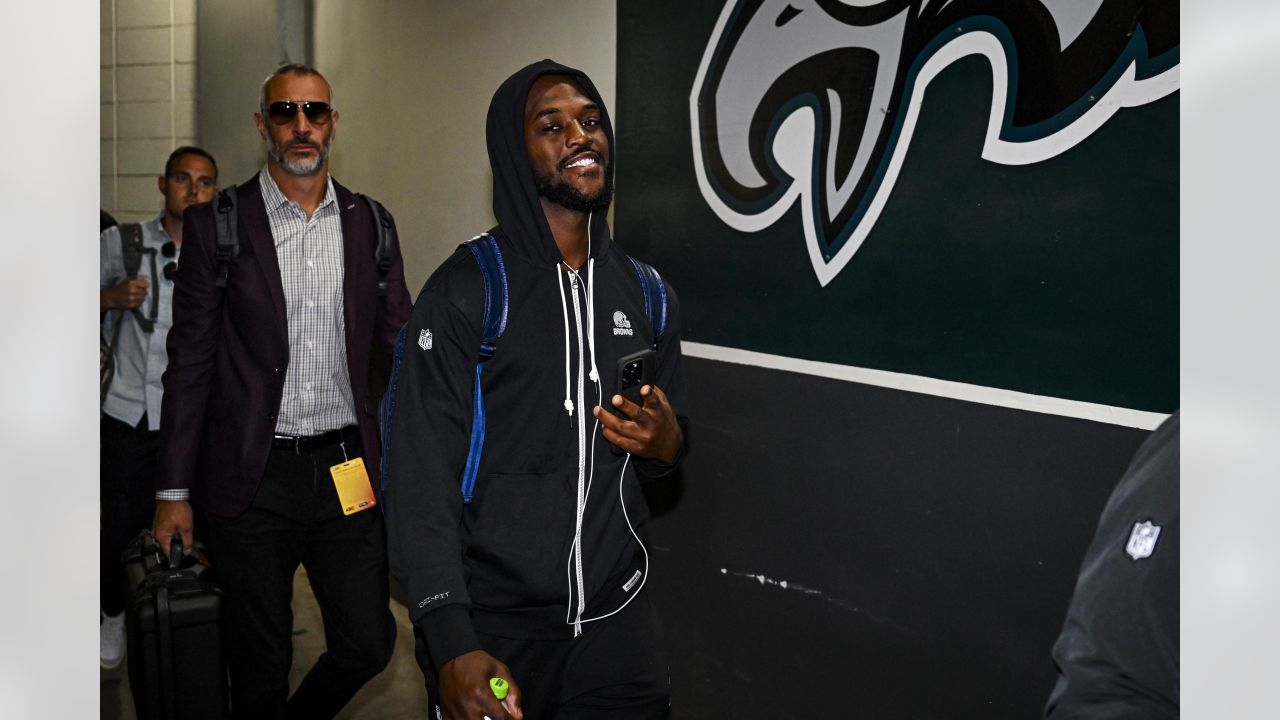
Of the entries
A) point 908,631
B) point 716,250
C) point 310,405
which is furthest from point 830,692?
point 310,405

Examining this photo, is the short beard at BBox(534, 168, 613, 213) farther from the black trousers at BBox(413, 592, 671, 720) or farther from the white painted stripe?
the white painted stripe

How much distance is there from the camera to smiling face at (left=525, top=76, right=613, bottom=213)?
8.34ft

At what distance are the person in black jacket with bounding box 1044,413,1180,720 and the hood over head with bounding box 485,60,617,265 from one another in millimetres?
1528

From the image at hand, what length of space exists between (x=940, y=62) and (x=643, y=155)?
4.98 ft

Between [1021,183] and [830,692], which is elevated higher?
[1021,183]

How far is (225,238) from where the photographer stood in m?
3.43

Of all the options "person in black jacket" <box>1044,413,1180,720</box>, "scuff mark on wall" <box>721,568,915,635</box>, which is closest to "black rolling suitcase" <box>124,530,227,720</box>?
"scuff mark on wall" <box>721,568,915,635</box>

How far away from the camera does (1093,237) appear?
279cm

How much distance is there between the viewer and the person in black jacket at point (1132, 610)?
3.57 ft

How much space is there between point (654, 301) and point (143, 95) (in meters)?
8.03

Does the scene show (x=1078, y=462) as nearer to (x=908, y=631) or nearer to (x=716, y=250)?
(x=908, y=631)

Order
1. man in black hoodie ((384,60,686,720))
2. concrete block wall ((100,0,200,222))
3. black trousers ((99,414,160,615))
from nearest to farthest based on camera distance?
1. man in black hoodie ((384,60,686,720))
2. black trousers ((99,414,160,615))
3. concrete block wall ((100,0,200,222))
